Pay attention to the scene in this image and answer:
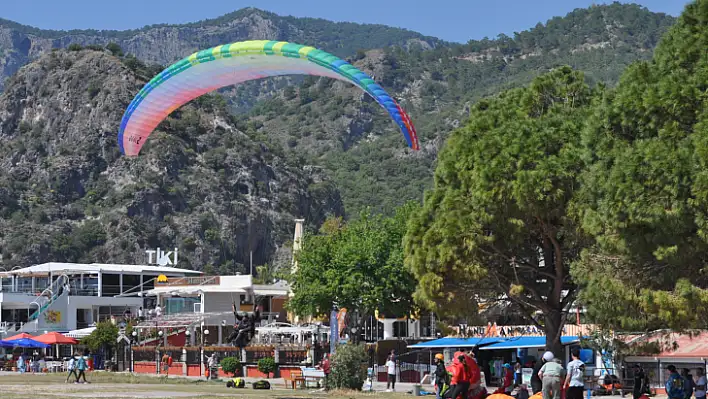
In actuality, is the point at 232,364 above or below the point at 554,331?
below

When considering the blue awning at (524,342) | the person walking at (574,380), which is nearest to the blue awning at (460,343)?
the blue awning at (524,342)

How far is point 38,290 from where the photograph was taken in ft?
252

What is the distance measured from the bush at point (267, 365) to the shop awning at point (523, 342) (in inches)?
361

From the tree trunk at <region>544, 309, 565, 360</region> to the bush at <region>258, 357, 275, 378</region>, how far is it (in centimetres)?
1537

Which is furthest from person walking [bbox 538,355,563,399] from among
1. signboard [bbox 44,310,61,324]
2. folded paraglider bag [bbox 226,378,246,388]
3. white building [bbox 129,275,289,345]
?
signboard [bbox 44,310,61,324]

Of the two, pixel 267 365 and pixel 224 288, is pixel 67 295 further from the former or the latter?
pixel 267 365

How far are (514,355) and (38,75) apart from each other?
5441 inches

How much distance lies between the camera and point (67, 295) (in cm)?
7244

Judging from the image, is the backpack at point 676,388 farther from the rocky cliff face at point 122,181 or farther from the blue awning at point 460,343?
the rocky cliff face at point 122,181

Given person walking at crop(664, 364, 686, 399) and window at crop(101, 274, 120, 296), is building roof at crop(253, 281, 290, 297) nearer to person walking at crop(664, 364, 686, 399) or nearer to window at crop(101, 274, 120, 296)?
window at crop(101, 274, 120, 296)

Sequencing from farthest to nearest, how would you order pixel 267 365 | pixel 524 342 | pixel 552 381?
pixel 267 365, pixel 524 342, pixel 552 381

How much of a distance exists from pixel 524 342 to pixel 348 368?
8864 mm

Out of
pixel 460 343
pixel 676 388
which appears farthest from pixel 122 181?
pixel 676 388

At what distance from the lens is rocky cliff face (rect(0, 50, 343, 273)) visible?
5655 inches
